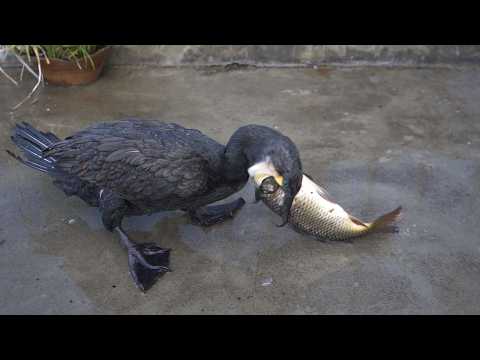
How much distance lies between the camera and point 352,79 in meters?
5.01

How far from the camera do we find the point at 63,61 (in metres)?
4.59

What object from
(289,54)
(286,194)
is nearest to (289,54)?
(289,54)

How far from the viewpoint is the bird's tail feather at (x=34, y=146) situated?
315cm

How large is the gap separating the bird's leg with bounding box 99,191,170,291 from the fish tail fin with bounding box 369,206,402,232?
1.29 metres

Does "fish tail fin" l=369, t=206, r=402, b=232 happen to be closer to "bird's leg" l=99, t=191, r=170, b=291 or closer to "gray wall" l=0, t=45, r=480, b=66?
"bird's leg" l=99, t=191, r=170, b=291

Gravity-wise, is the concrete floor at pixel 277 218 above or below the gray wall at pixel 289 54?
below

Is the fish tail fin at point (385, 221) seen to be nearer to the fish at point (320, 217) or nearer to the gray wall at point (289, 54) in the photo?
the fish at point (320, 217)

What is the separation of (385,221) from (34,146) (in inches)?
92.1

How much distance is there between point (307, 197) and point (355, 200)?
92cm

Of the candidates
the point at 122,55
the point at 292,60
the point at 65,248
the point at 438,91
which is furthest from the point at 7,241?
the point at 438,91

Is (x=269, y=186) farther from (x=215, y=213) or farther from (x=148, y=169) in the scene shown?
(x=215, y=213)

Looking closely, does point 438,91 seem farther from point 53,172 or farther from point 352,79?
point 53,172

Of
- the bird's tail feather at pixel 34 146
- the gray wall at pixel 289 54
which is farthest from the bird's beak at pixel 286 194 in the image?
the gray wall at pixel 289 54

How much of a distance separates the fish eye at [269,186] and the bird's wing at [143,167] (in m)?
0.50
